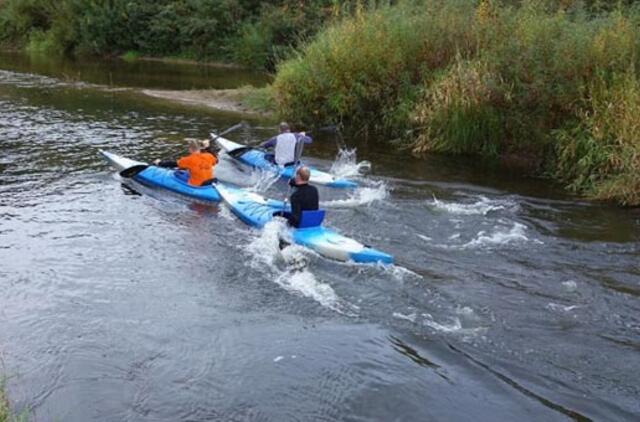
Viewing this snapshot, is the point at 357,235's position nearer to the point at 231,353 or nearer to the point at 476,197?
the point at 476,197

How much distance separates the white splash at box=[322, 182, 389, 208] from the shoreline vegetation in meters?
3.53

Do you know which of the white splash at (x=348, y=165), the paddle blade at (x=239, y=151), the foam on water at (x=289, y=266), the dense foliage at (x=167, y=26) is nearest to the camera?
the foam on water at (x=289, y=266)

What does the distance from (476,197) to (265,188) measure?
4.49 metres

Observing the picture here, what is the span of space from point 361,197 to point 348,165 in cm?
301

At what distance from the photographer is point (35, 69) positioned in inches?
1400

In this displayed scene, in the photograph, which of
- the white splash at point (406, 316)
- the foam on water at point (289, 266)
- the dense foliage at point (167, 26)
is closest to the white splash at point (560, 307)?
the white splash at point (406, 316)

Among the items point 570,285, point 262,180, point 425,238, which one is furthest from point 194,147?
point 570,285

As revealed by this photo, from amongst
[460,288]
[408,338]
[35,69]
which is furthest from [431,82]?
A: [35,69]

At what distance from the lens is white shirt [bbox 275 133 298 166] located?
14953mm

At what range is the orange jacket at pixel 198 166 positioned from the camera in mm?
13742

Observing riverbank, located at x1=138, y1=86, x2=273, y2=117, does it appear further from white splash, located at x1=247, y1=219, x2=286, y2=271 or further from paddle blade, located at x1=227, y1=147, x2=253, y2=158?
white splash, located at x1=247, y1=219, x2=286, y2=271

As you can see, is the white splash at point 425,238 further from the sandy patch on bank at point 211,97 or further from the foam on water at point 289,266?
the sandy patch on bank at point 211,97

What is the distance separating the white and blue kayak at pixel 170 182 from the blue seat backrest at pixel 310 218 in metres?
3.23

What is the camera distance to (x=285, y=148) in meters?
15.1
